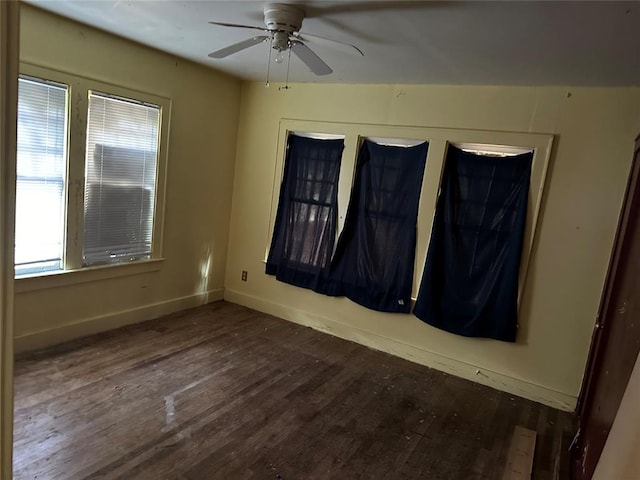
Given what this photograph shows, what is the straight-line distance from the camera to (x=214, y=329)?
4.25m

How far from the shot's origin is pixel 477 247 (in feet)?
12.1

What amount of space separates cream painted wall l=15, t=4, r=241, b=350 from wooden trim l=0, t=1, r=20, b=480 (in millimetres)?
2794

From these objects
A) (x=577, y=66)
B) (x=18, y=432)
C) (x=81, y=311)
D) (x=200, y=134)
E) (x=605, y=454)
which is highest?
(x=577, y=66)

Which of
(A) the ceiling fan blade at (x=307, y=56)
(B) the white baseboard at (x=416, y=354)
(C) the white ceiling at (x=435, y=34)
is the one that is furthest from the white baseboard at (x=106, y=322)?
(A) the ceiling fan blade at (x=307, y=56)

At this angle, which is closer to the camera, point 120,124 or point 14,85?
point 14,85

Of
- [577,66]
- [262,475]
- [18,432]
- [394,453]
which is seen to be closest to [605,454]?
[394,453]

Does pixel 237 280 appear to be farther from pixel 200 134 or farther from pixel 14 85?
pixel 14 85

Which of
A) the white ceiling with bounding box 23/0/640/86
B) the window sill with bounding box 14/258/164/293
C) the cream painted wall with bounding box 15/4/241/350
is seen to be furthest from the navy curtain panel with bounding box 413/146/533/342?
the window sill with bounding box 14/258/164/293

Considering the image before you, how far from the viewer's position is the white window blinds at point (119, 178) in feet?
11.7

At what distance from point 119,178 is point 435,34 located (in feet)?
9.20

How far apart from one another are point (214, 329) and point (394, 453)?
2.22 meters

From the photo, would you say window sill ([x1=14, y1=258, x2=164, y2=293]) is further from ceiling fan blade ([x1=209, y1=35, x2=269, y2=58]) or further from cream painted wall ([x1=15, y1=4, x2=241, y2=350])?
ceiling fan blade ([x1=209, y1=35, x2=269, y2=58])

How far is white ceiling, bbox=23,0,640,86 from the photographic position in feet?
7.12

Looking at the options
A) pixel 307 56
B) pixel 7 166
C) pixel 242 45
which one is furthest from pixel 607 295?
pixel 7 166
